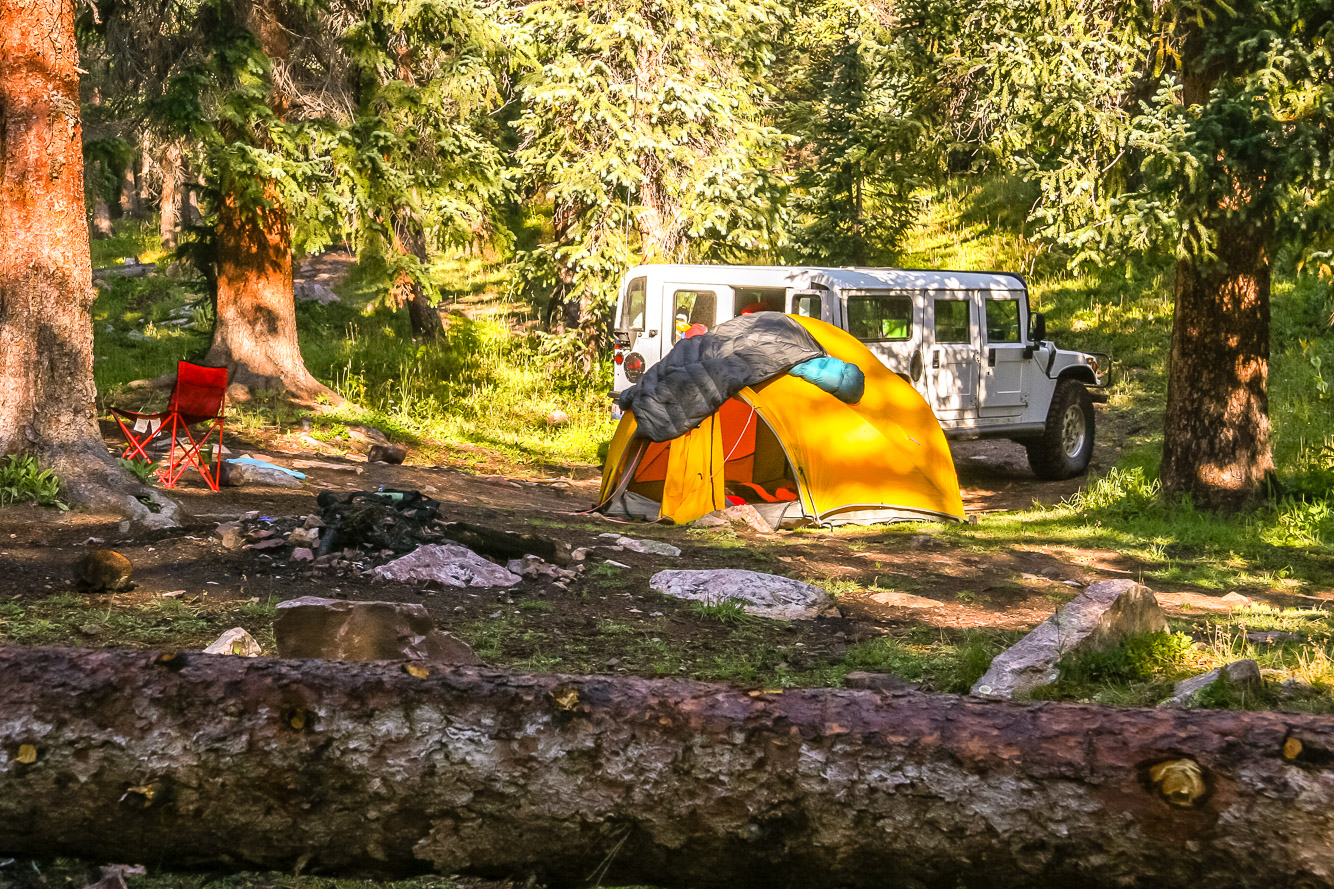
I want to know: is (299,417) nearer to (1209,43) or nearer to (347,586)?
(347,586)

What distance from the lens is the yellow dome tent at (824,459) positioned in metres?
10.4

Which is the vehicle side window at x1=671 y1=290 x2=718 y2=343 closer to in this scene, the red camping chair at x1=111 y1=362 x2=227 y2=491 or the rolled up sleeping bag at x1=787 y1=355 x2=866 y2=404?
the rolled up sleeping bag at x1=787 y1=355 x2=866 y2=404

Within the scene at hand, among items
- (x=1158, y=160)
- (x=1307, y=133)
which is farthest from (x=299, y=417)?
(x=1307, y=133)

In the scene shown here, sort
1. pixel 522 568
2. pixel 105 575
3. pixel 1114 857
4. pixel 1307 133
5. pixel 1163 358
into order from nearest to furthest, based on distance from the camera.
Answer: pixel 1114 857, pixel 105 575, pixel 522 568, pixel 1307 133, pixel 1163 358

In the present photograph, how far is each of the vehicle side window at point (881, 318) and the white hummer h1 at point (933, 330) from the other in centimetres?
1

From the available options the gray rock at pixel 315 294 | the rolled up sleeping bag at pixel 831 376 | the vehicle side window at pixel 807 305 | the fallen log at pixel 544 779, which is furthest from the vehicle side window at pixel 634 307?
the gray rock at pixel 315 294

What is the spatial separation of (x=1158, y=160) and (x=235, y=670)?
8104 mm

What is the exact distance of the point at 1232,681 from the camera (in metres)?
4.36

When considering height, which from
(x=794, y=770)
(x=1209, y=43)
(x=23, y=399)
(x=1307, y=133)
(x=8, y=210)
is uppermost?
(x=1209, y=43)

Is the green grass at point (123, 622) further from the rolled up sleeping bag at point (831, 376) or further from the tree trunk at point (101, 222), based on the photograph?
the tree trunk at point (101, 222)

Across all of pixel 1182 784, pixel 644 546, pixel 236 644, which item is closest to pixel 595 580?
pixel 644 546

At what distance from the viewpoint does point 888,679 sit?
5.05 m

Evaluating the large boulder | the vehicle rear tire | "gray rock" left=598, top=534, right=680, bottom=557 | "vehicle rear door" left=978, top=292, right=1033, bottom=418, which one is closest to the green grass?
the large boulder

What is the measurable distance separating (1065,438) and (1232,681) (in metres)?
9.64
